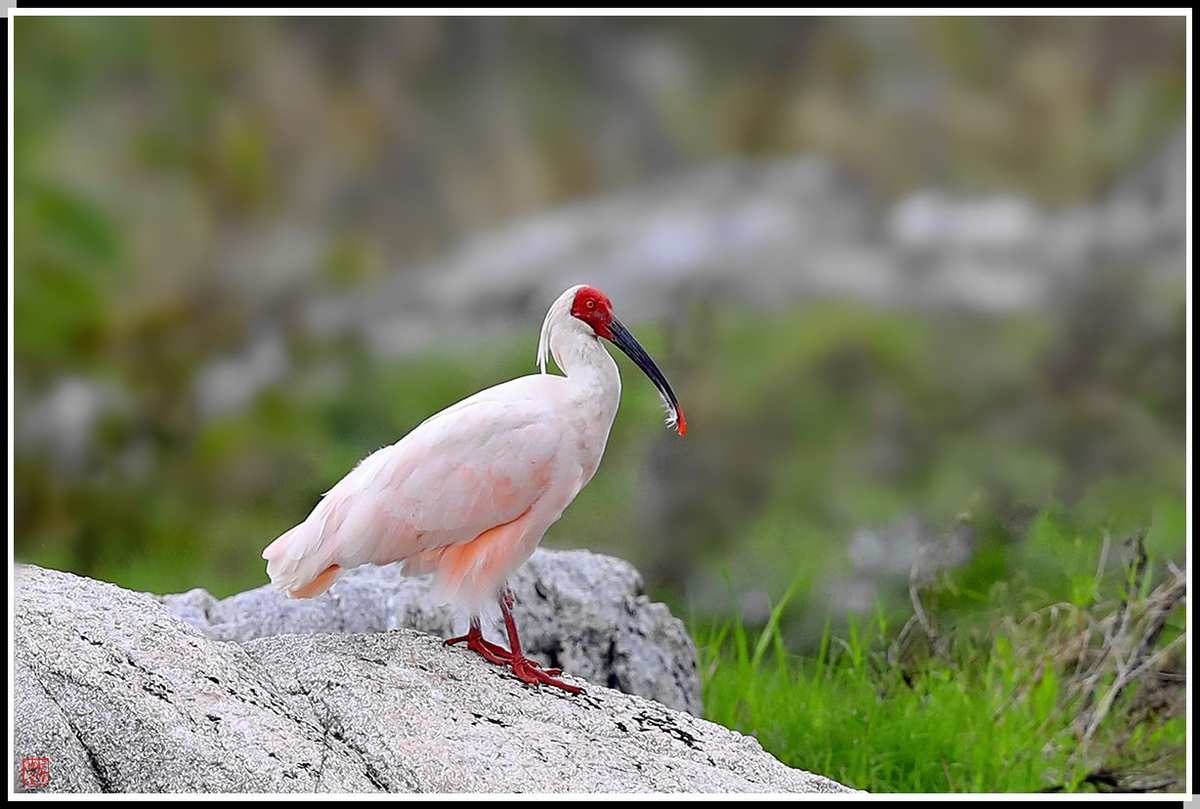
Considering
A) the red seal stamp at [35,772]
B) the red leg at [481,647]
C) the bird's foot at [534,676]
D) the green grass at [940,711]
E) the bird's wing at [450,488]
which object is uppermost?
the bird's wing at [450,488]

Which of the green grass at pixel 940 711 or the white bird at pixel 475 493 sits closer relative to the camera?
the white bird at pixel 475 493

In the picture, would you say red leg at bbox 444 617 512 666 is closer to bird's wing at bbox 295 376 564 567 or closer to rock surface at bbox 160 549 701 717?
bird's wing at bbox 295 376 564 567

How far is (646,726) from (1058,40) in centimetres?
356

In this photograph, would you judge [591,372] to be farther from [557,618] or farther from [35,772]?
[35,772]

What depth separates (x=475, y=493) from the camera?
3420mm

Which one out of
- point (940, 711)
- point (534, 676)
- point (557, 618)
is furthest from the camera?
point (940, 711)

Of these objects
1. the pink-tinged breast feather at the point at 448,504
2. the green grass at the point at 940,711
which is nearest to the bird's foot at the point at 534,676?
the pink-tinged breast feather at the point at 448,504

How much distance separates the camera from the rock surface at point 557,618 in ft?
13.5

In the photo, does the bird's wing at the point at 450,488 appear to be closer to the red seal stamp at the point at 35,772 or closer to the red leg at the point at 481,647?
the red leg at the point at 481,647

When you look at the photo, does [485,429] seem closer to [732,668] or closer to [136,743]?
[136,743]

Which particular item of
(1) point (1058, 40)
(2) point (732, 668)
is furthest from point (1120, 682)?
(1) point (1058, 40)

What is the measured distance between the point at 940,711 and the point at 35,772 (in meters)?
2.81

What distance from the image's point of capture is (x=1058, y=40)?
5.46 meters

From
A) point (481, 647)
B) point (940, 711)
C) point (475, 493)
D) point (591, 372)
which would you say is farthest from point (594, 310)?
point (940, 711)
